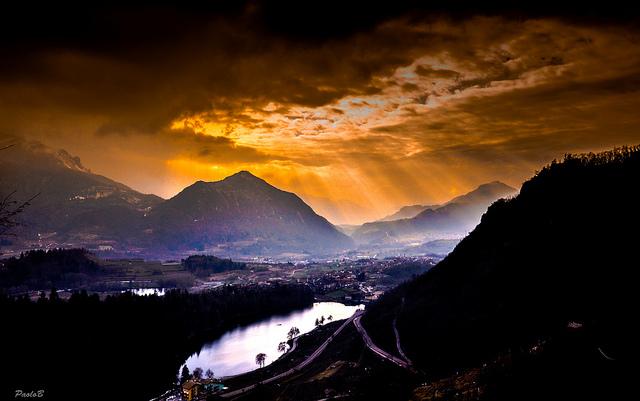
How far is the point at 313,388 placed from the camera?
85.6 metres

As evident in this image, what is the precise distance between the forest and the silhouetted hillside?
64.0 m

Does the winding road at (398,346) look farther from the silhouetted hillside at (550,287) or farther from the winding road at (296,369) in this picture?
the winding road at (296,369)

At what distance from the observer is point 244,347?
5782 inches

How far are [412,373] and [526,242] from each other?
134ft

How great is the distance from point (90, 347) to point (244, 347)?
54.1 metres

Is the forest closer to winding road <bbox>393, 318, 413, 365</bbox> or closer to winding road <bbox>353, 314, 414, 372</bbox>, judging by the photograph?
winding road <bbox>353, 314, 414, 372</bbox>

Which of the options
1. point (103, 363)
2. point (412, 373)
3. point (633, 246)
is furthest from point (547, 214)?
point (103, 363)

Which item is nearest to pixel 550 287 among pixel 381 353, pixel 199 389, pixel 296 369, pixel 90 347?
Result: pixel 381 353

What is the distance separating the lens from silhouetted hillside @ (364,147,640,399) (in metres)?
46.2

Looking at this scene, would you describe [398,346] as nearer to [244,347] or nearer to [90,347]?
[244,347]

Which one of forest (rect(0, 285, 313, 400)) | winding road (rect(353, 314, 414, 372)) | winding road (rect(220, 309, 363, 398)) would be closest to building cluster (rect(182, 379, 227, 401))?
winding road (rect(220, 309, 363, 398))

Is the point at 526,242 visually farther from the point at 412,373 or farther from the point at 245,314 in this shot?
the point at 245,314

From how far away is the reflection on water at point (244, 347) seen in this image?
125 meters

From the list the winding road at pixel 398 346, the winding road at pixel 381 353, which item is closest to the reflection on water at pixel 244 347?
the winding road at pixel 381 353
